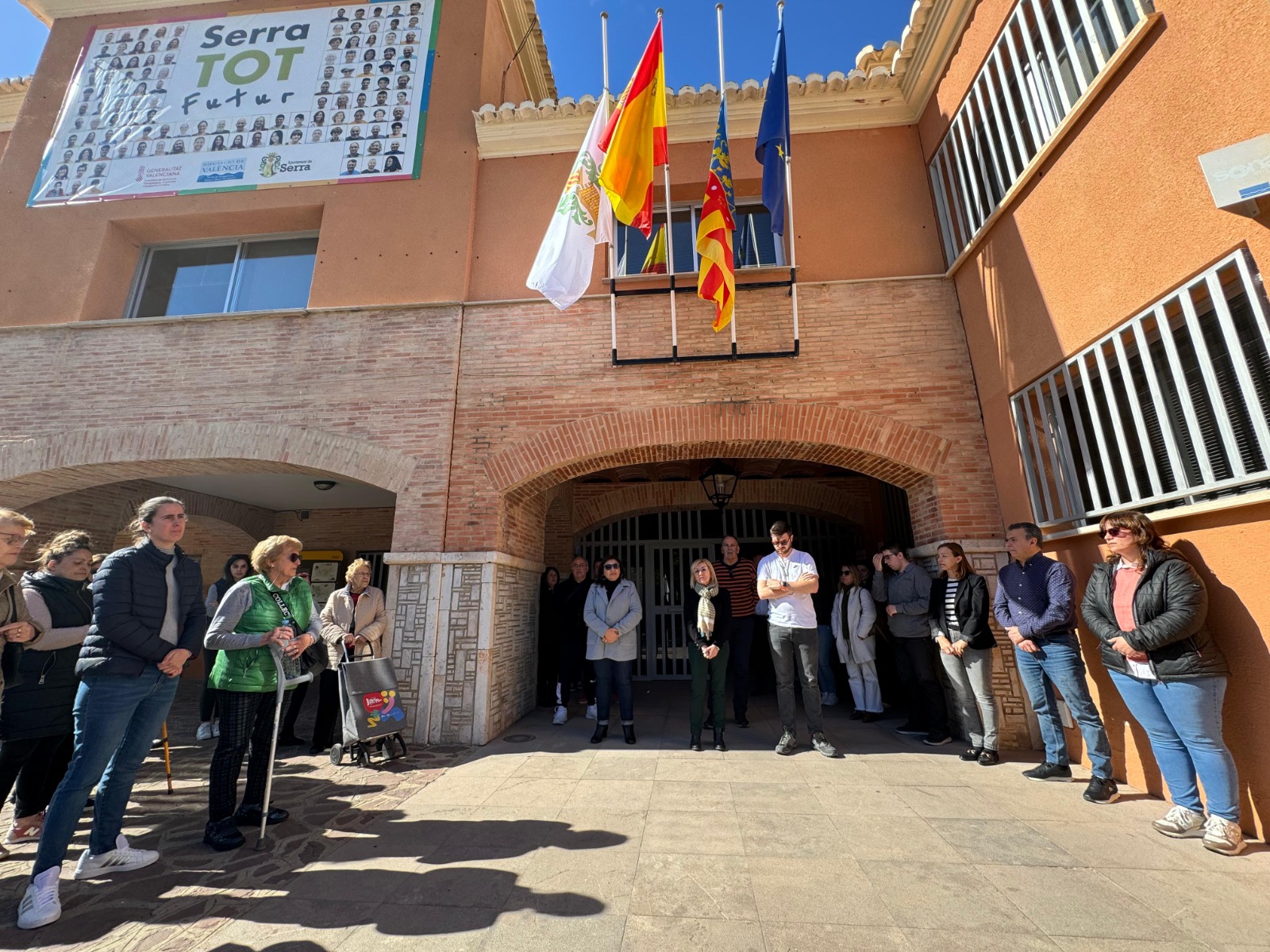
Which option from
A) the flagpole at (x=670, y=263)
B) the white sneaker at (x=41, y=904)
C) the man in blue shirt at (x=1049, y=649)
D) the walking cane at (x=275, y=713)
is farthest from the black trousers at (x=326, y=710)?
the man in blue shirt at (x=1049, y=649)

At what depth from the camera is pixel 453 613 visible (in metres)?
5.66

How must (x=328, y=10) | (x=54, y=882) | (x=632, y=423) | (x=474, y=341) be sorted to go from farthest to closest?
1. (x=328, y=10)
2. (x=474, y=341)
3. (x=632, y=423)
4. (x=54, y=882)

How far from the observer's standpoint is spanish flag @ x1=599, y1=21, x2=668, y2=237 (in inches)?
224

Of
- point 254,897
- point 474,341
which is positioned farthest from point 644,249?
point 254,897

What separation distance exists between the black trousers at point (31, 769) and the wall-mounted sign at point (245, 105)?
664cm

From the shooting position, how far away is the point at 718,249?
19.0ft

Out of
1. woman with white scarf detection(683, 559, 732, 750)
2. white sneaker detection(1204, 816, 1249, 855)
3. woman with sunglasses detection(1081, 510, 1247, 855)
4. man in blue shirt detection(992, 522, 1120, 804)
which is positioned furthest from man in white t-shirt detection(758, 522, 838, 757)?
white sneaker detection(1204, 816, 1249, 855)

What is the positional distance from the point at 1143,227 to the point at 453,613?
6.35m

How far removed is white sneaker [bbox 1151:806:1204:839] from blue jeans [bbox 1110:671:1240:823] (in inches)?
1.8

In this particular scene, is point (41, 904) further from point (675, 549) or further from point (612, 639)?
point (675, 549)

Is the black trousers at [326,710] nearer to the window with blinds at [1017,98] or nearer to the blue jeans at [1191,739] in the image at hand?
the blue jeans at [1191,739]

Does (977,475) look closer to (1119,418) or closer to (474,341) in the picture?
(1119,418)

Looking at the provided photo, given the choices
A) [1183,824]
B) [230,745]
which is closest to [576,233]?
[230,745]

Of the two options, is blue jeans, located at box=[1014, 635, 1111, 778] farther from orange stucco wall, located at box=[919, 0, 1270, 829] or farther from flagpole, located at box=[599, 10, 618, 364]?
flagpole, located at box=[599, 10, 618, 364]
